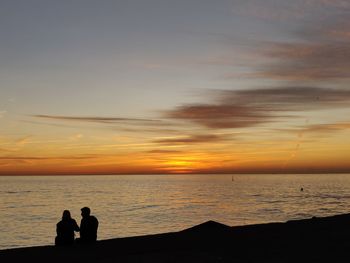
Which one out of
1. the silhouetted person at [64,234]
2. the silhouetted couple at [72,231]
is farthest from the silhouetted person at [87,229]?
the silhouetted person at [64,234]

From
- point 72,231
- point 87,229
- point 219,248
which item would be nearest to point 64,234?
point 72,231

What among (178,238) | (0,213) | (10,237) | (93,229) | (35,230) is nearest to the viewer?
(93,229)

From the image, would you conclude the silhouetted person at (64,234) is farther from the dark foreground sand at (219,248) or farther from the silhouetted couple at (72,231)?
the dark foreground sand at (219,248)

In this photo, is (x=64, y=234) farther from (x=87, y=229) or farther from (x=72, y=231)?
(x=87, y=229)

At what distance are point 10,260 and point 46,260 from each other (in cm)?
101

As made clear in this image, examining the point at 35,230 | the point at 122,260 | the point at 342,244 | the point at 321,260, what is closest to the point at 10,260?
the point at 122,260

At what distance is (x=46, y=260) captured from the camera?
12.1 metres

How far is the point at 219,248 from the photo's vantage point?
13.4m

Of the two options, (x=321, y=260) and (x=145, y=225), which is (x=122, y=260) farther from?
(x=145, y=225)

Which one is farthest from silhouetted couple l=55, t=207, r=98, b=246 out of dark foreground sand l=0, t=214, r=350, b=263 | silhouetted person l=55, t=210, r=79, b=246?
dark foreground sand l=0, t=214, r=350, b=263

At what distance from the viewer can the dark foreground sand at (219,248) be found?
37.6 feet

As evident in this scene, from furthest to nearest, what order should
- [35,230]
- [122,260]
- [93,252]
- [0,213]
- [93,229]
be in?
[0,213], [35,230], [93,229], [93,252], [122,260]

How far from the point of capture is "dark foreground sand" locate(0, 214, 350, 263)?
11.5 meters

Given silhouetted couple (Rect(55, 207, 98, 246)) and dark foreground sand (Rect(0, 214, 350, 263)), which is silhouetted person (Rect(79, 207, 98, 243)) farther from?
dark foreground sand (Rect(0, 214, 350, 263))
